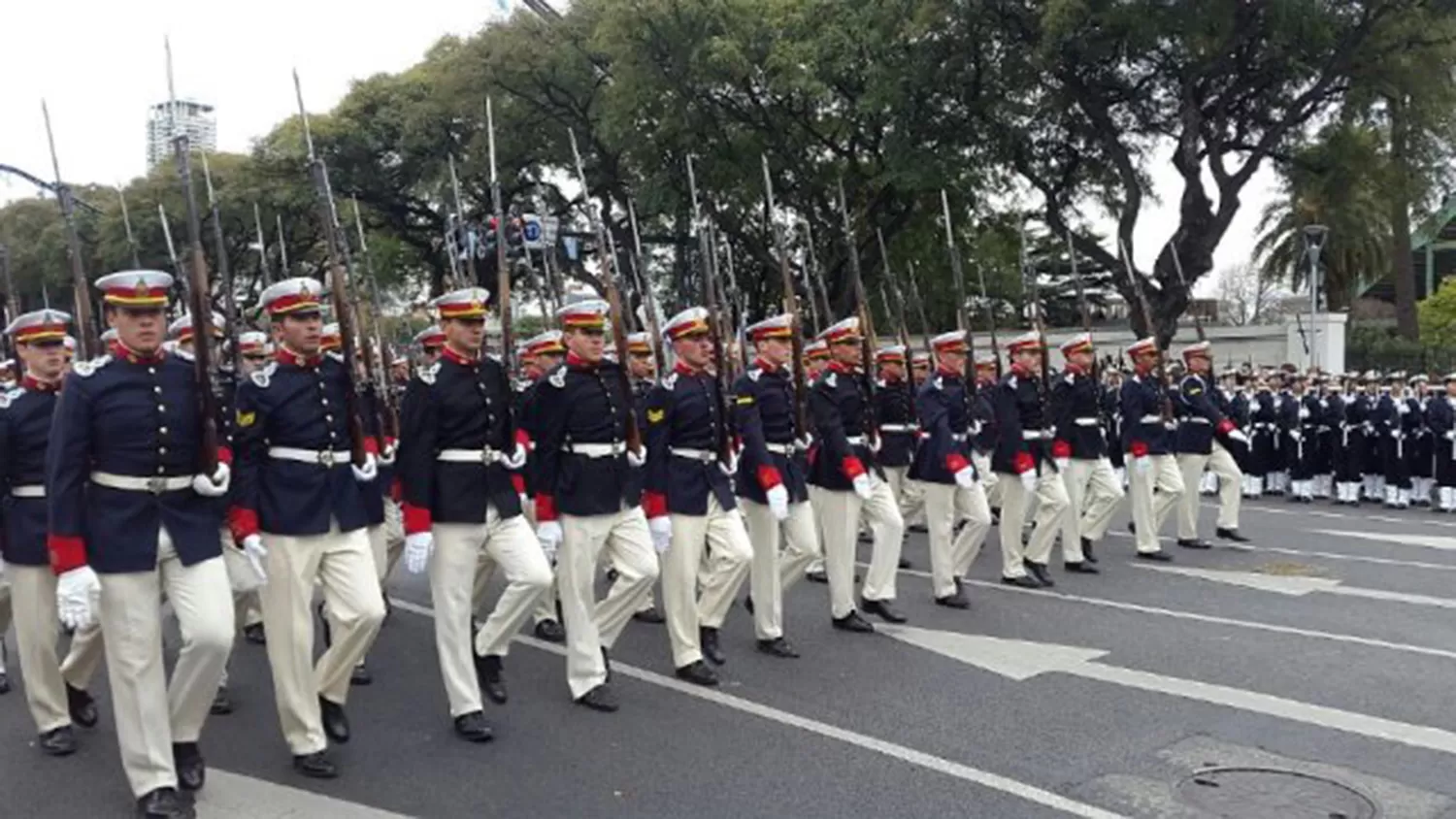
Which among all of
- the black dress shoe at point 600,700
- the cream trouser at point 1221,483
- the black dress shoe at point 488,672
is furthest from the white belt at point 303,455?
the cream trouser at point 1221,483

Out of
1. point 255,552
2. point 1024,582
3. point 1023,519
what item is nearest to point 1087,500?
point 1023,519

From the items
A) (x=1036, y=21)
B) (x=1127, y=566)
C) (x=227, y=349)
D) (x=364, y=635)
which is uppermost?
(x=1036, y=21)

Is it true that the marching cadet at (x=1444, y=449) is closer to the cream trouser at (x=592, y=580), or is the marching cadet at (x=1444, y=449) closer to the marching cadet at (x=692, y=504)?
the marching cadet at (x=692, y=504)

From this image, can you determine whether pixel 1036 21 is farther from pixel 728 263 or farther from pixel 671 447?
pixel 671 447

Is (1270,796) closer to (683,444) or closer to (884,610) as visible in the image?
(683,444)

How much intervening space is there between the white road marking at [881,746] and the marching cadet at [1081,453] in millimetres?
4655

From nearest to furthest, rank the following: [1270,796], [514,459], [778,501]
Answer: [1270,796]
[514,459]
[778,501]

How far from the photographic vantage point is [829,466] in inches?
336

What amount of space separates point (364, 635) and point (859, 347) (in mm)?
4300

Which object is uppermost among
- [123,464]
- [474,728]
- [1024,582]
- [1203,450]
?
[123,464]

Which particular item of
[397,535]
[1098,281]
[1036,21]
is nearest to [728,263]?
[1036,21]

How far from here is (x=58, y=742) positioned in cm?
604

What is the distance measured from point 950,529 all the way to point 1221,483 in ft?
14.9

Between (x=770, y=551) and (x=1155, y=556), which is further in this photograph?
(x=1155, y=556)
